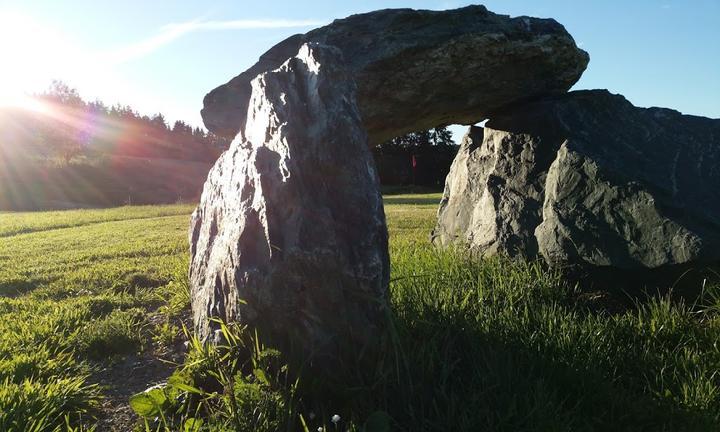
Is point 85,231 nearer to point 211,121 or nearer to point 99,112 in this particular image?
point 211,121

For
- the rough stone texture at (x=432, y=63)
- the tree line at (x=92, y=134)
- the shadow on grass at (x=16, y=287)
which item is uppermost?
the tree line at (x=92, y=134)

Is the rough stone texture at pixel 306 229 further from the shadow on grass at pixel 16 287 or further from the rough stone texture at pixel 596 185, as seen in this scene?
the shadow on grass at pixel 16 287

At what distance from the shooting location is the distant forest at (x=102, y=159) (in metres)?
28.6

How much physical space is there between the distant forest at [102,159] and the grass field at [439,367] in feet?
71.9

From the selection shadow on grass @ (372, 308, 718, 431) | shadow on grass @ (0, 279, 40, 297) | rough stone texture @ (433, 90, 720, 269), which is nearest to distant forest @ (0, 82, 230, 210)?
shadow on grass @ (0, 279, 40, 297)

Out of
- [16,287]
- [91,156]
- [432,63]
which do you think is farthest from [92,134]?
[432,63]

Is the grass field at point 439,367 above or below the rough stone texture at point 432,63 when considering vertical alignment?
below

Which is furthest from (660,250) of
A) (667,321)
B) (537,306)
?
(537,306)

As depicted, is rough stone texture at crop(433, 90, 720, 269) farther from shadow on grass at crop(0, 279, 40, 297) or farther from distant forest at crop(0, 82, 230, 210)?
distant forest at crop(0, 82, 230, 210)

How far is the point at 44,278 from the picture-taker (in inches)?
254

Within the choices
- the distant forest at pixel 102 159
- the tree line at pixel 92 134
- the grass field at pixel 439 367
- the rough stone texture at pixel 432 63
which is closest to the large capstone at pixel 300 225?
the grass field at pixel 439 367

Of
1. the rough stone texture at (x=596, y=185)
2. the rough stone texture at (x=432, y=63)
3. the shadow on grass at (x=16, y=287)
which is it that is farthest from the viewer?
the shadow on grass at (x=16, y=287)

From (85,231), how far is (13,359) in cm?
872

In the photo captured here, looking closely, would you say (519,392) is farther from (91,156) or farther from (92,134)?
(92,134)
